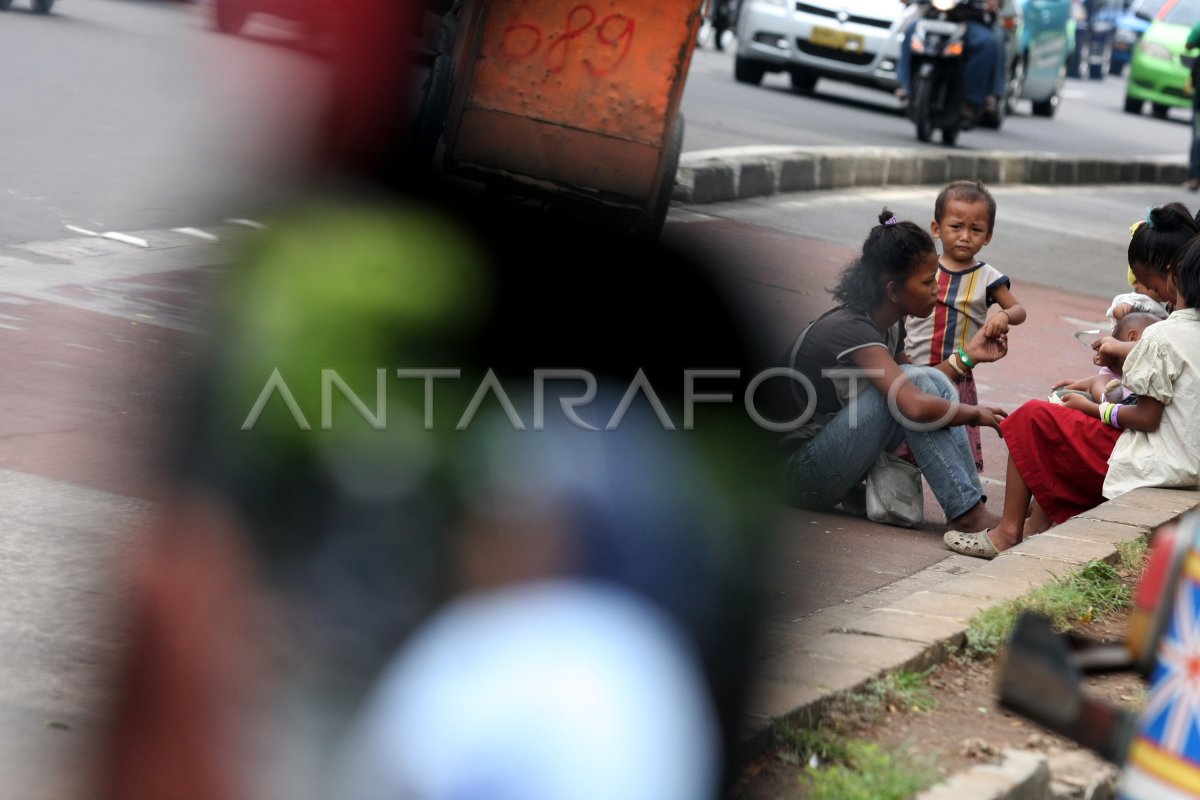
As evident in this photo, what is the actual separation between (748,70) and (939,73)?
3066 mm

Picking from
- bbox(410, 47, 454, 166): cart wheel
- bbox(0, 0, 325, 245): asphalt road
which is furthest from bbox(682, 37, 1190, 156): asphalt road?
bbox(410, 47, 454, 166): cart wheel

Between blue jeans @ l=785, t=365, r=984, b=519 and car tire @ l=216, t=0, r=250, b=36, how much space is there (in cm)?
214

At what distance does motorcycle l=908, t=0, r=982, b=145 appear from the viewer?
14.7 meters

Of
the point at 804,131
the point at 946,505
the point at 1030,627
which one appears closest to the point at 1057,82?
the point at 804,131

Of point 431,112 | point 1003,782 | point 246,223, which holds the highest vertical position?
point 431,112

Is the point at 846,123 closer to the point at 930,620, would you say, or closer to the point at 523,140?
the point at 930,620

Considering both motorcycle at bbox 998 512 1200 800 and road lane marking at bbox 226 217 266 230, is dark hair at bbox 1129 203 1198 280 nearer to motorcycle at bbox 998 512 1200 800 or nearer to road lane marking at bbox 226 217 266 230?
motorcycle at bbox 998 512 1200 800

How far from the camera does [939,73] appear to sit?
48.3 feet

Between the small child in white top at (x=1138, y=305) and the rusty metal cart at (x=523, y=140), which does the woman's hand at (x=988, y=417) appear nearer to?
the small child in white top at (x=1138, y=305)

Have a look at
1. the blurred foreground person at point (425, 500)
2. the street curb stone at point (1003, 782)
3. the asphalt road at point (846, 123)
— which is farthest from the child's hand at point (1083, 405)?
the asphalt road at point (846, 123)

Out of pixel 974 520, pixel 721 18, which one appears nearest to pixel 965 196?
pixel 974 520

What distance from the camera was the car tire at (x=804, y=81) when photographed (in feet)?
57.7

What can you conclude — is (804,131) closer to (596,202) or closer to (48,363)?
(48,363)

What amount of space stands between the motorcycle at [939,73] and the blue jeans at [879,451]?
10243 millimetres
